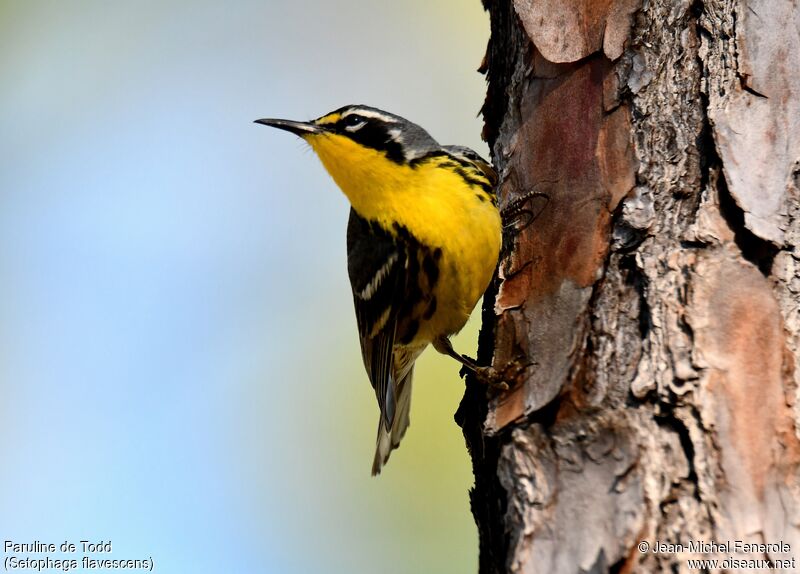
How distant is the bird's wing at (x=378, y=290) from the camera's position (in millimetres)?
4129

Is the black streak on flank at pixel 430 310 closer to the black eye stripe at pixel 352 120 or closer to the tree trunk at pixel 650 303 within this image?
the tree trunk at pixel 650 303

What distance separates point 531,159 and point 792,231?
3.44 feet

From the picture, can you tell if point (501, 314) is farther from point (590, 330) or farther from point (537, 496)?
point (537, 496)

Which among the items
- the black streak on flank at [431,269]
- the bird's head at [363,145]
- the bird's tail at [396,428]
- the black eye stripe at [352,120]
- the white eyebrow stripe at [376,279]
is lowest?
the bird's tail at [396,428]

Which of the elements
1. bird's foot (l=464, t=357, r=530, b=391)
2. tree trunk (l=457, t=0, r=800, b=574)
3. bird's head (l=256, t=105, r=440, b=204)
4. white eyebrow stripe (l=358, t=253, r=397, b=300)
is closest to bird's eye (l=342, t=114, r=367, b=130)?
bird's head (l=256, t=105, r=440, b=204)

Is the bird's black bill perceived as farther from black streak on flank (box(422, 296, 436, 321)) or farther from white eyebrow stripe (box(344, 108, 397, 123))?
black streak on flank (box(422, 296, 436, 321))

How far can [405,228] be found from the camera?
398 centimetres

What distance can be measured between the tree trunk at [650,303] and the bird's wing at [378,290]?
3.07 feet

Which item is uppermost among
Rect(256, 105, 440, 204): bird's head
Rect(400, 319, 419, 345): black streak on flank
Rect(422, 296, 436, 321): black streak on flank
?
Rect(256, 105, 440, 204): bird's head

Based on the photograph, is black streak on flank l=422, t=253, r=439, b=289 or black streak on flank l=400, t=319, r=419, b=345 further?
black streak on flank l=400, t=319, r=419, b=345

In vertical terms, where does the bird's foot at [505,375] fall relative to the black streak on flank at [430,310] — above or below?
below

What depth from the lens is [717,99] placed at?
2721 mm

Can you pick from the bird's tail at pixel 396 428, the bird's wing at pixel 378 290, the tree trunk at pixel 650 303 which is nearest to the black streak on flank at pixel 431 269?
the bird's wing at pixel 378 290

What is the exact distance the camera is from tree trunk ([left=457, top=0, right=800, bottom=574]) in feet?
7.39
